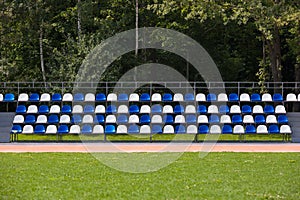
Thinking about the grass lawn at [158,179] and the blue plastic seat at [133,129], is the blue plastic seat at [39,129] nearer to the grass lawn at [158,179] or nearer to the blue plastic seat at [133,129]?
the blue plastic seat at [133,129]

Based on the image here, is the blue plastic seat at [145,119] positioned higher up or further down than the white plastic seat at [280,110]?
further down

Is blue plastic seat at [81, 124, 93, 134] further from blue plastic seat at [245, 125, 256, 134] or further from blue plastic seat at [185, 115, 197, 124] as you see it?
blue plastic seat at [245, 125, 256, 134]

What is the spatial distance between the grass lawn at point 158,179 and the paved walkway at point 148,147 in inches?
105

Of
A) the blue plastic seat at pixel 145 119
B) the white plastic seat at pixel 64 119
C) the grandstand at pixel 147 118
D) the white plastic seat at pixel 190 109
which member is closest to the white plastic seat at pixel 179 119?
the grandstand at pixel 147 118

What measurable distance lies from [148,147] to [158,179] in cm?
802

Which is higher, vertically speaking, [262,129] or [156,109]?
[156,109]

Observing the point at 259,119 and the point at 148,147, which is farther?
the point at 259,119

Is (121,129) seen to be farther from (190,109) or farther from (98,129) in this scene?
(190,109)

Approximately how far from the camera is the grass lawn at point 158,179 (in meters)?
10.4

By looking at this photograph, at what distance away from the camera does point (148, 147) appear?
20.3 metres

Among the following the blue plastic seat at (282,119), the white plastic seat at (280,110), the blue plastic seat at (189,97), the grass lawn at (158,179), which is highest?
the blue plastic seat at (189,97)

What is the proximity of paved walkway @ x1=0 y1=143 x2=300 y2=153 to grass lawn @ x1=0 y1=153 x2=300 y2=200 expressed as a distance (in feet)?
8.75

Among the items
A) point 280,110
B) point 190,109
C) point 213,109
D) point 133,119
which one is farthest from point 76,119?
point 280,110

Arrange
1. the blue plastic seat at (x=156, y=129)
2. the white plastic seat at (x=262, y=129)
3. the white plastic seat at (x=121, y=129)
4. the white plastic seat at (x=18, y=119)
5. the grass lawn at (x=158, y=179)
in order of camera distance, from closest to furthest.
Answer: the grass lawn at (x=158, y=179)
the white plastic seat at (x=121, y=129)
the white plastic seat at (x=262, y=129)
the blue plastic seat at (x=156, y=129)
the white plastic seat at (x=18, y=119)
